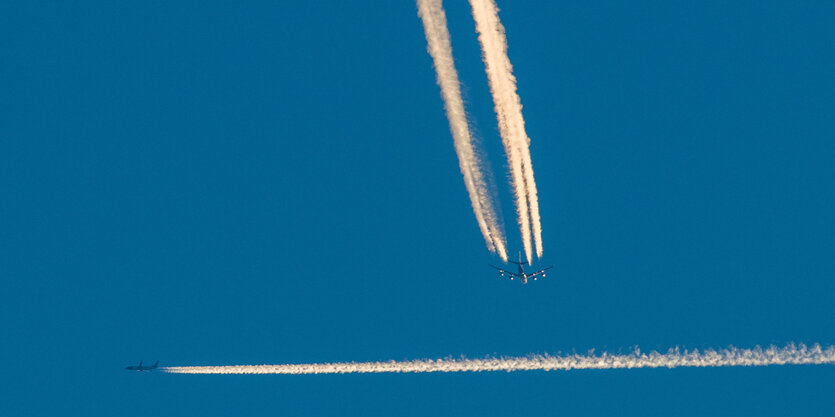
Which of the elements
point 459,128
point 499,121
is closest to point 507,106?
point 499,121

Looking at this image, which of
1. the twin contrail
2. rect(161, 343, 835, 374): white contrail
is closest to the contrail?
the twin contrail

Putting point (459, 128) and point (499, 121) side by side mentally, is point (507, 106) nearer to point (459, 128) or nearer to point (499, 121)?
point (499, 121)

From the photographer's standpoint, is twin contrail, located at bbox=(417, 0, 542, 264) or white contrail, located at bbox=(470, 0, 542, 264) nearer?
white contrail, located at bbox=(470, 0, 542, 264)

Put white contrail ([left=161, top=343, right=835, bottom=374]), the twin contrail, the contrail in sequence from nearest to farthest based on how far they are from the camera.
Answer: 1. the twin contrail
2. the contrail
3. white contrail ([left=161, top=343, right=835, bottom=374])

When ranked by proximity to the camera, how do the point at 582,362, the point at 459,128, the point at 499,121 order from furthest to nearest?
the point at 582,362, the point at 459,128, the point at 499,121

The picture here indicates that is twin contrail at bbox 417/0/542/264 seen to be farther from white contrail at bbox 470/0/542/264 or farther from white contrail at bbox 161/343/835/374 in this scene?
white contrail at bbox 161/343/835/374

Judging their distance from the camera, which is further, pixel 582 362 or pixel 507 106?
pixel 582 362
